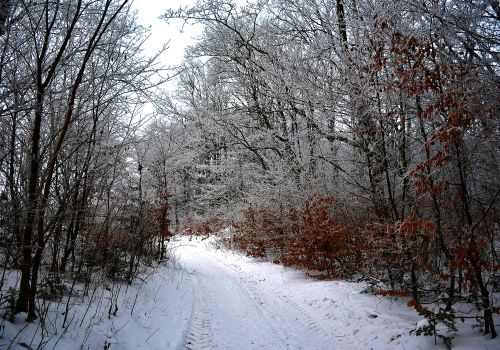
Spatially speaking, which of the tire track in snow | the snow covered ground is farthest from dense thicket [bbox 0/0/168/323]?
the tire track in snow

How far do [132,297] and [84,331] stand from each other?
7.12 ft

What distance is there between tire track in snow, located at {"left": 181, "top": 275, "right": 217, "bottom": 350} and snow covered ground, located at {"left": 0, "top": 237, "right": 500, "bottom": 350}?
0.01 m

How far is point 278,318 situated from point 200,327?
143 cm

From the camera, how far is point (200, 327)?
215 inches

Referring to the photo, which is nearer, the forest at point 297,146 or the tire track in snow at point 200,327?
the forest at point 297,146

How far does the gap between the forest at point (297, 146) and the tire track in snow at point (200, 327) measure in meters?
1.57

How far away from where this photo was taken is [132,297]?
614 centimetres

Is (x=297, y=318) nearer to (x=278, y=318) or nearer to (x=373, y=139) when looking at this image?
(x=278, y=318)

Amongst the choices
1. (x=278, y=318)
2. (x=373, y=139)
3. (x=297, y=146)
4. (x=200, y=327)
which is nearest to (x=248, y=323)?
(x=278, y=318)

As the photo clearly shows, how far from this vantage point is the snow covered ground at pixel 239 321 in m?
4.02

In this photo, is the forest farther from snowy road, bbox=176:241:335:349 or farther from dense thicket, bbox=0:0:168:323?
snowy road, bbox=176:241:335:349

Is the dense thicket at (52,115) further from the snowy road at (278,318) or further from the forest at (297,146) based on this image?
the snowy road at (278,318)

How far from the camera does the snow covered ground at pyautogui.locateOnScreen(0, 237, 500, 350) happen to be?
13.2ft

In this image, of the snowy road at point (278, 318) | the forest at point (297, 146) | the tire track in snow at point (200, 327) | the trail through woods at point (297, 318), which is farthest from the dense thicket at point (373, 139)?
the tire track in snow at point (200, 327)
